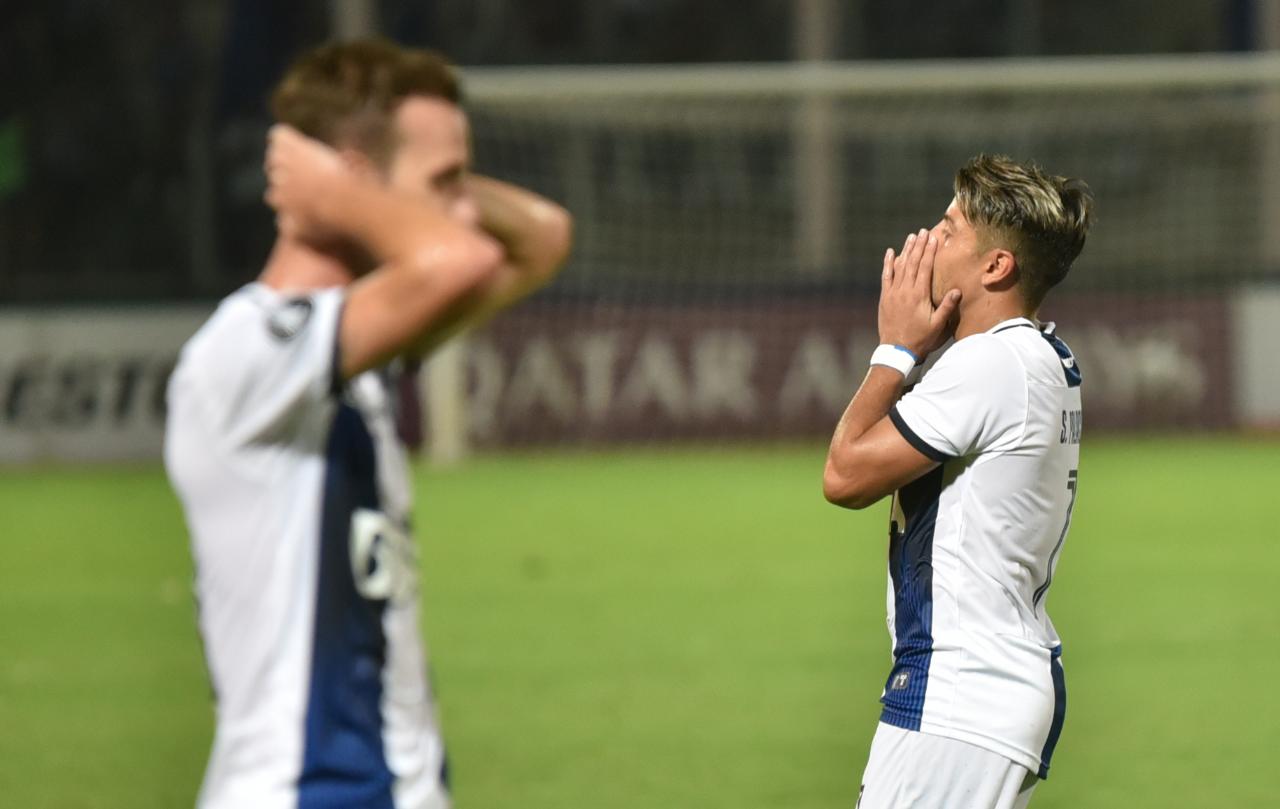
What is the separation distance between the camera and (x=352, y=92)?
8.44ft

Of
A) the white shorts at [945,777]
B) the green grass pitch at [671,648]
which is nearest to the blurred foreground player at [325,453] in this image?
the white shorts at [945,777]

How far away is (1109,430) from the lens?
61.8 feet

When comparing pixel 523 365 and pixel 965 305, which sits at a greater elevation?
pixel 965 305

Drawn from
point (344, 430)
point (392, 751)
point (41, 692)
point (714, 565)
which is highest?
point (344, 430)

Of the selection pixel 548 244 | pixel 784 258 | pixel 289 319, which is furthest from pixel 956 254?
pixel 784 258

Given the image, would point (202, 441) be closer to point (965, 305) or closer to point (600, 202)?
point (965, 305)

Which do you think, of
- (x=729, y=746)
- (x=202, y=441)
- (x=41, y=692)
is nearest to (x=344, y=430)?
(x=202, y=441)

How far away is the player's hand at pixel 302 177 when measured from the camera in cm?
245

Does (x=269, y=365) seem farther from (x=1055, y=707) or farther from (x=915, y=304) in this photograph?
(x=1055, y=707)

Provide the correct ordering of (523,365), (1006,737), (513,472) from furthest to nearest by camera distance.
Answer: (523,365) → (513,472) → (1006,737)

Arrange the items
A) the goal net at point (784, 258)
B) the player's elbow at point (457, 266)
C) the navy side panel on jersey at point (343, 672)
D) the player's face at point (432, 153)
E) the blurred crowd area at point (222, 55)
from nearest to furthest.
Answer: the player's elbow at point (457, 266)
the navy side panel on jersey at point (343, 672)
the player's face at point (432, 153)
the goal net at point (784, 258)
the blurred crowd area at point (222, 55)

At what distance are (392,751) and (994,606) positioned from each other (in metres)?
1.13

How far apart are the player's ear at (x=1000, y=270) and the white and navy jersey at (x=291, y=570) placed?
118cm

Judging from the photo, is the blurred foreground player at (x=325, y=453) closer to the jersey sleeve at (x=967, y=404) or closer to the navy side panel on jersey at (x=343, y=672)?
the navy side panel on jersey at (x=343, y=672)
